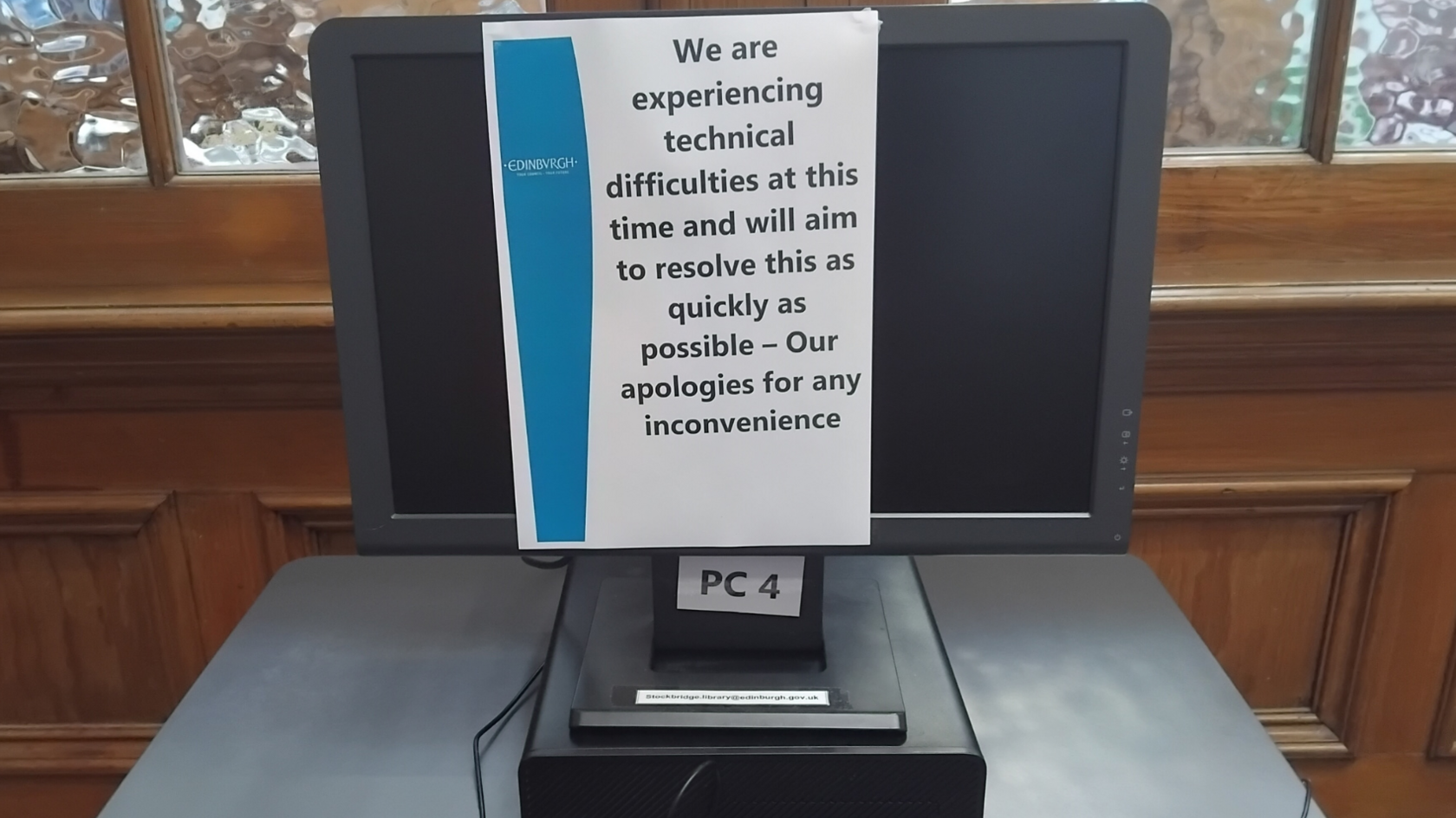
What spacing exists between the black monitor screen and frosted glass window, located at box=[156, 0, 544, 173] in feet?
1.60

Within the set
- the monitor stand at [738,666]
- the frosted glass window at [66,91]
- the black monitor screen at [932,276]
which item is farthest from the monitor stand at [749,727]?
the frosted glass window at [66,91]

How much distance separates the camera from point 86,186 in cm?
104

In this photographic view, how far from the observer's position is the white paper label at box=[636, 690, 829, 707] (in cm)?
64

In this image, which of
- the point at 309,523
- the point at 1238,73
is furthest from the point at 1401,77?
the point at 309,523

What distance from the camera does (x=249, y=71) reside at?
1.04 meters

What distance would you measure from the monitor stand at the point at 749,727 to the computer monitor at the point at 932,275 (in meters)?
0.09

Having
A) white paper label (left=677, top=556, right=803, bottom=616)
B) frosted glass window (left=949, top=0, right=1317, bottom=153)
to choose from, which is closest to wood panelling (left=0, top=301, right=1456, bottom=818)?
frosted glass window (left=949, top=0, right=1317, bottom=153)

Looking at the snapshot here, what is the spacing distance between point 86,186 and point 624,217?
0.74 m

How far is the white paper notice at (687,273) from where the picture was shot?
0.58 meters

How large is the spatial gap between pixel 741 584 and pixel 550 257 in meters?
0.25

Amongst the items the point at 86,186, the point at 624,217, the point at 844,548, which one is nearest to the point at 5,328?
the point at 86,186

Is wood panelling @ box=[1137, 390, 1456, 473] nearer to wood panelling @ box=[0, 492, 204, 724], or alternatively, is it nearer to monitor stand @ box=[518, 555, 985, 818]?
monitor stand @ box=[518, 555, 985, 818]

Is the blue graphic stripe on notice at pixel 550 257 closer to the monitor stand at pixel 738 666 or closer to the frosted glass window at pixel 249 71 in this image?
the monitor stand at pixel 738 666

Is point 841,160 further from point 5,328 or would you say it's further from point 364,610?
point 5,328
